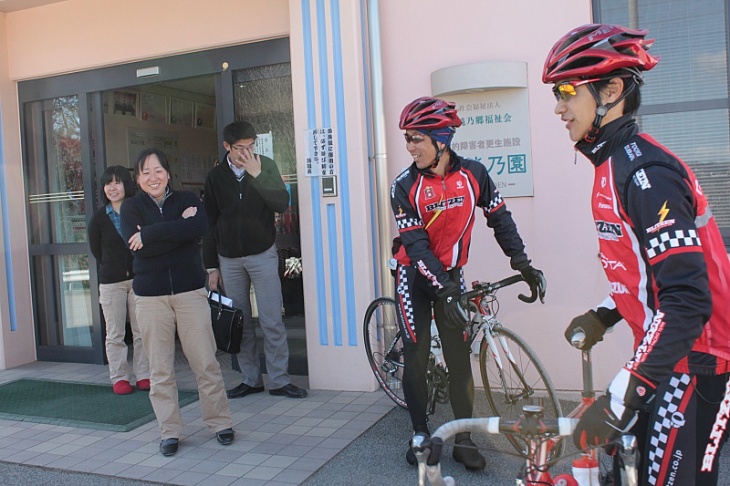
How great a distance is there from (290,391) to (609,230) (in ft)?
13.1

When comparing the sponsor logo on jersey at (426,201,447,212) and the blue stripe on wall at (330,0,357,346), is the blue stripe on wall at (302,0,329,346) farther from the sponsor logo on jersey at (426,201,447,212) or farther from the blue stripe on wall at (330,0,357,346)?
the sponsor logo on jersey at (426,201,447,212)

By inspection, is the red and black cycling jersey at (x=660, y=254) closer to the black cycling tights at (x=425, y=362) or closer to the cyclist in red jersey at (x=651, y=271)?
the cyclist in red jersey at (x=651, y=271)

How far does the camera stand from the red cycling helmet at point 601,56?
83.1 inches

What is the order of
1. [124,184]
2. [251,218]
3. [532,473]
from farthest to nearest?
[124,184] < [251,218] < [532,473]

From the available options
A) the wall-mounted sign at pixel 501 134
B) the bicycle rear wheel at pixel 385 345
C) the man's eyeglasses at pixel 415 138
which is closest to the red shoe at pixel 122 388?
the bicycle rear wheel at pixel 385 345

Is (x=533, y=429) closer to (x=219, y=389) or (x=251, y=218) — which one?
(x=219, y=389)

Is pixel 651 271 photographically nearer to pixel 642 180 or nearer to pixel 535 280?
pixel 642 180

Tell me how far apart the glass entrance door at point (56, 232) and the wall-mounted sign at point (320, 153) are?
3032mm

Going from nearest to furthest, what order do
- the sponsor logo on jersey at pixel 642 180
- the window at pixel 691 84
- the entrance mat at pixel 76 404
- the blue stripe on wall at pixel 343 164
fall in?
the sponsor logo on jersey at pixel 642 180 → the window at pixel 691 84 → the entrance mat at pixel 76 404 → the blue stripe on wall at pixel 343 164

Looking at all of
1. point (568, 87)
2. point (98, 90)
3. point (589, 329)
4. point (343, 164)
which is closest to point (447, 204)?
point (589, 329)

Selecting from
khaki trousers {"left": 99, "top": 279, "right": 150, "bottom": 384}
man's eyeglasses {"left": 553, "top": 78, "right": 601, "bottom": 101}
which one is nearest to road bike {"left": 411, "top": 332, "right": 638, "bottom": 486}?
man's eyeglasses {"left": 553, "top": 78, "right": 601, "bottom": 101}

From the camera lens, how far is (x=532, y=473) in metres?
1.91

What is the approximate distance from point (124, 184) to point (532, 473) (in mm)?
4936

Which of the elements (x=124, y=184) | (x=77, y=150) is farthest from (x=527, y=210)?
(x=77, y=150)
